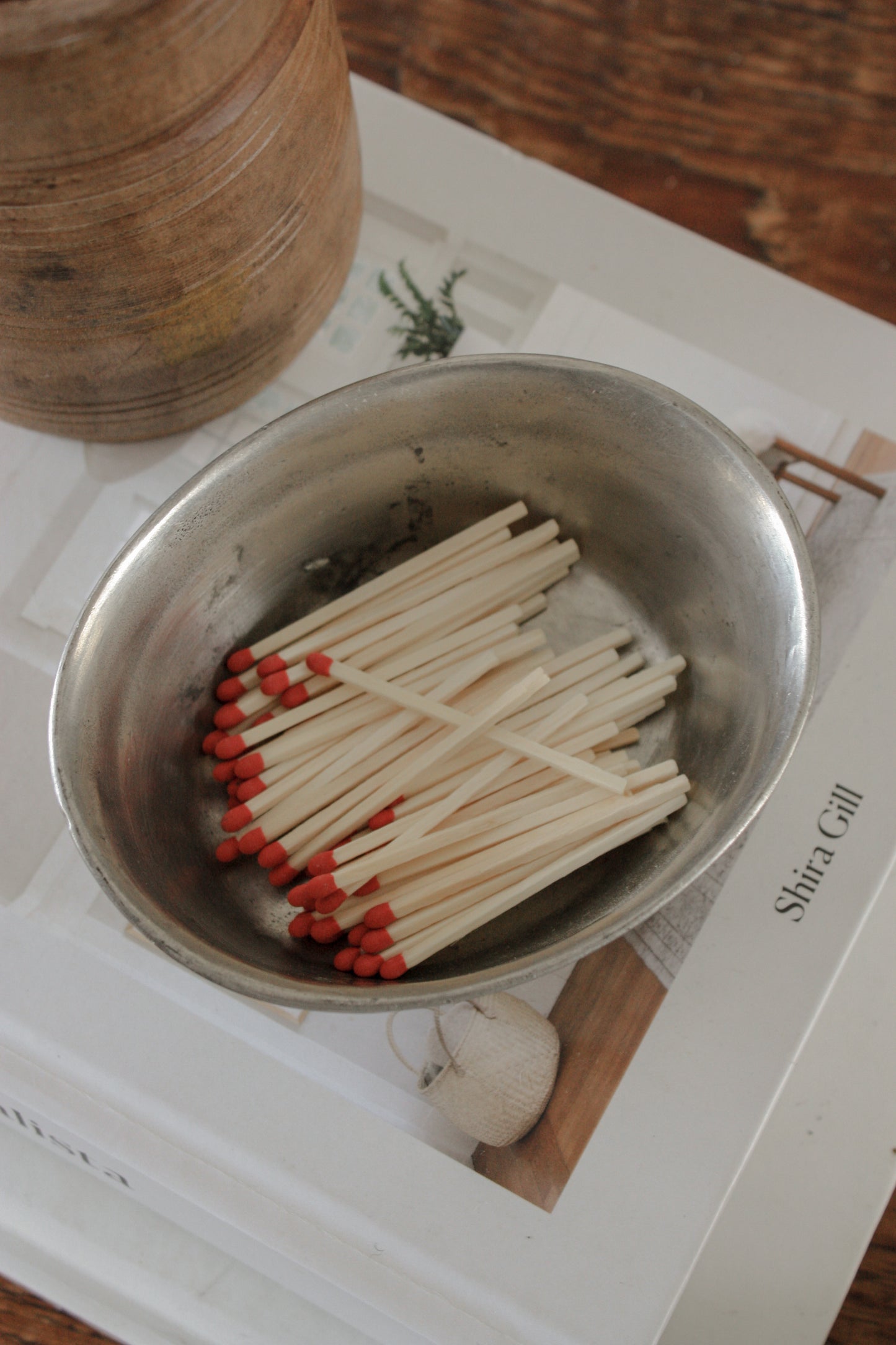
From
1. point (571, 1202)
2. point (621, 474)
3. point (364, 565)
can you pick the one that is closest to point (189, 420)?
point (364, 565)

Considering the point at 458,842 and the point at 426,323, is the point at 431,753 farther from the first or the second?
the point at 426,323

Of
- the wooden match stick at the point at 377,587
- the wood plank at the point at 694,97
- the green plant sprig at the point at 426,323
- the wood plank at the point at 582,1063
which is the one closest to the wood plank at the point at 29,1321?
the wood plank at the point at 582,1063

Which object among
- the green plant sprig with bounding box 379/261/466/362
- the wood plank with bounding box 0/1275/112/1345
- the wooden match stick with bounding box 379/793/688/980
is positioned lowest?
the wood plank with bounding box 0/1275/112/1345

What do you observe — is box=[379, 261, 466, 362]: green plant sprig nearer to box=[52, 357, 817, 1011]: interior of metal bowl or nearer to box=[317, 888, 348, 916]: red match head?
box=[52, 357, 817, 1011]: interior of metal bowl

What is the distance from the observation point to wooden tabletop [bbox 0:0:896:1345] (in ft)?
2.20

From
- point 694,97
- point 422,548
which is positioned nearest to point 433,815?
point 422,548

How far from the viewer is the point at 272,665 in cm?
48

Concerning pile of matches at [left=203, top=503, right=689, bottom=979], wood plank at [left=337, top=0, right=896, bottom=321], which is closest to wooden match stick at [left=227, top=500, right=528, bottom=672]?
pile of matches at [left=203, top=503, right=689, bottom=979]

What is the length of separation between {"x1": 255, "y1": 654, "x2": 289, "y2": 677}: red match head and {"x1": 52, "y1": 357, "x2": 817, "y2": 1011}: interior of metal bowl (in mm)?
27

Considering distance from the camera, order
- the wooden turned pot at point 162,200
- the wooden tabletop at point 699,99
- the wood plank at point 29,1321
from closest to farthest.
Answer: the wooden turned pot at point 162,200 < the wood plank at point 29,1321 < the wooden tabletop at point 699,99

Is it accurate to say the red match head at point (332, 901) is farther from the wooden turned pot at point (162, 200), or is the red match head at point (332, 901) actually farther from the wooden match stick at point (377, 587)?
the wooden turned pot at point (162, 200)

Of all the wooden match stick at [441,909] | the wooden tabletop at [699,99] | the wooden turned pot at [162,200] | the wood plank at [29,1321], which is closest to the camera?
the wooden turned pot at [162,200]

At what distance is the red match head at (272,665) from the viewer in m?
0.48

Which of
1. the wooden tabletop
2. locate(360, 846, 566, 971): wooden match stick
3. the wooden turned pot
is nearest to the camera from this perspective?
the wooden turned pot
